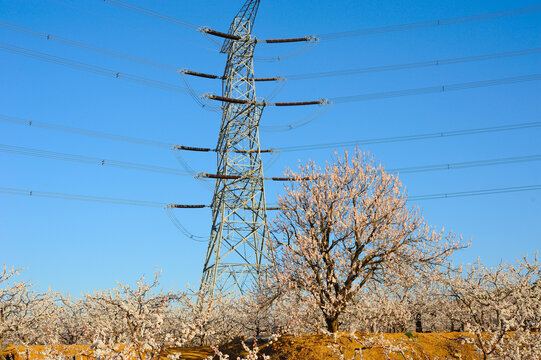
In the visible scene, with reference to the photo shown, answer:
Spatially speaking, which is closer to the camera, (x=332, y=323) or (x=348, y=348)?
(x=348, y=348)

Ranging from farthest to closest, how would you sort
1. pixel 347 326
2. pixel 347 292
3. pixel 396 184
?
pixel 347 326
pixel 396 184
pixel 347 292

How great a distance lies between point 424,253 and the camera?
1731 centimetres

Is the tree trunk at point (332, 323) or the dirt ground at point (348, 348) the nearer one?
the dirt ground at point (348, 348)

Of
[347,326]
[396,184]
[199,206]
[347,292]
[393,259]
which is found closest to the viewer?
[347,292]

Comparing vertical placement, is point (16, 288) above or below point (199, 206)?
below

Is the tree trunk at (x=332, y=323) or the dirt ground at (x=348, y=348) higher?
the tree trunk at (x=332, y=323)

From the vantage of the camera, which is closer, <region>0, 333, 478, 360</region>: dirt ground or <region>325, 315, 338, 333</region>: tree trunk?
<region>0, 333, 478, 360</region>: dirt ground

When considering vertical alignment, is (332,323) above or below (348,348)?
above

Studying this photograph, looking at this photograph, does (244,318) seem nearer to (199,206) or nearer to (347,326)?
(347,326)

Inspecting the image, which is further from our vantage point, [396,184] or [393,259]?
[396,184]

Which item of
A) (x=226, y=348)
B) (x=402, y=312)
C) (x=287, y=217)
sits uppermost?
(x=287, y=217)

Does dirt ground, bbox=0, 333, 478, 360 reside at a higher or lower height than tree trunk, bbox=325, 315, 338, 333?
lower

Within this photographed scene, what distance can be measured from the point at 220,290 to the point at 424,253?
40.2 ft

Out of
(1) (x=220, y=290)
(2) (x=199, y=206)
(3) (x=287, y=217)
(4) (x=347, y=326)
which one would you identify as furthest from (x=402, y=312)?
(2) (x=199, y=206)
